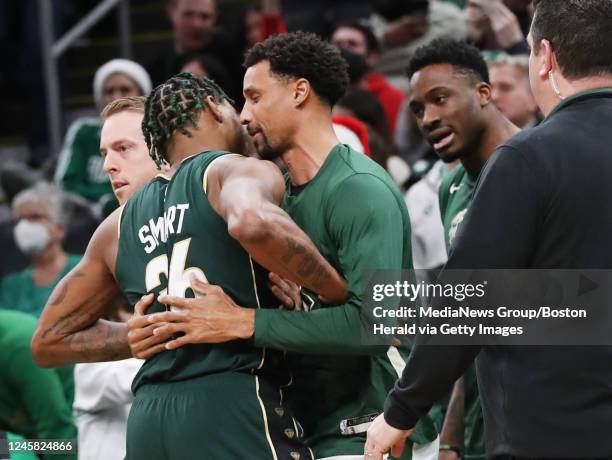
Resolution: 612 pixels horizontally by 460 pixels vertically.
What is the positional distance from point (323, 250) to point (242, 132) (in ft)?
1.88

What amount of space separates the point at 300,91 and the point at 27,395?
7.27 ft

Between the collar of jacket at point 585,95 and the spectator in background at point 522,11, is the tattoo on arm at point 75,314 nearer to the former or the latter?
the collar of jacket at point 585,95

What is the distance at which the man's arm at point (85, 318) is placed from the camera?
3879 millimetres

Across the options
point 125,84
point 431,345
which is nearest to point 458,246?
point 431,345

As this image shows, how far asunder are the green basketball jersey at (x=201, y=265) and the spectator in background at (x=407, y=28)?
5.41 m

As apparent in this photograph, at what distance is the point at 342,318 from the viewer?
3.54m

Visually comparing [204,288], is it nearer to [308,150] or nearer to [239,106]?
[308,150]

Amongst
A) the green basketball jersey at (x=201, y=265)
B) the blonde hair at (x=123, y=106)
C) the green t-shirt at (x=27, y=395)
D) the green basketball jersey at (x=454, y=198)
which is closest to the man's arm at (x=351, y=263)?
the green basketball jersey at (x=201, y=265)

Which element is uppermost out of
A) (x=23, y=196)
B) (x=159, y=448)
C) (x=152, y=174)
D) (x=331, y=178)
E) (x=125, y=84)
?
(x=331, y=178)

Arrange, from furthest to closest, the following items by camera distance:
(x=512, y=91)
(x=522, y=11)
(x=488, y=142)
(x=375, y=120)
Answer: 1. (x=522, y=11)
2. (x=375, y=120)
3. (x=512, y=91)
4. (x=488, y=142)

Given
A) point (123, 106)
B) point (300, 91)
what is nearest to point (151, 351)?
point (300, 91)

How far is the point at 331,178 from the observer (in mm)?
3812

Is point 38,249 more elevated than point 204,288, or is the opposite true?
point 204,288

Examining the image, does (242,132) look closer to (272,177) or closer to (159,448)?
(272,177)
